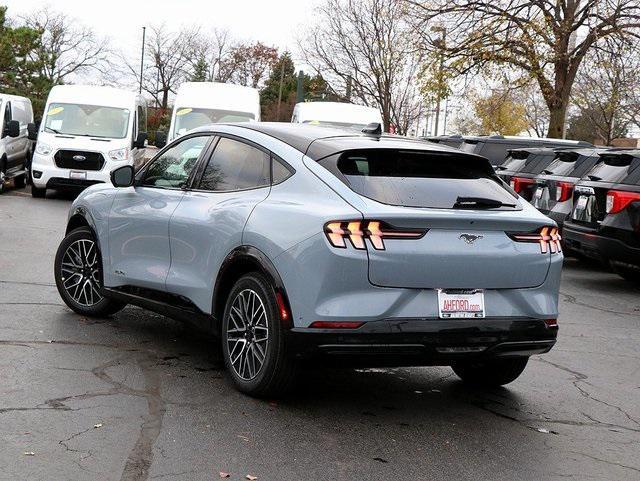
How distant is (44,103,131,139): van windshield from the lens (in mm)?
21234

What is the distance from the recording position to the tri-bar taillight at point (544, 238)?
5.63 m


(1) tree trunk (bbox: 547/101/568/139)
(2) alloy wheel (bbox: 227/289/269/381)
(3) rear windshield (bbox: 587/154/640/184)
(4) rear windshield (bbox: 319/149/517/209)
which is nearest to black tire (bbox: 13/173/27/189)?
(3) rear windshield (bbox: 587/154/640/184)

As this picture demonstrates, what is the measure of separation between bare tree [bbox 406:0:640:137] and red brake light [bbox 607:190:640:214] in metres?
18.6

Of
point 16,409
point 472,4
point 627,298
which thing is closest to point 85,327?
point 16,409

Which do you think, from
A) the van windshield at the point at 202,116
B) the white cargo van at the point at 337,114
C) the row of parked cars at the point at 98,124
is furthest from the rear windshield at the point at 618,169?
the van windshield at the point at 202,116

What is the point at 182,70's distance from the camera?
3199 inches

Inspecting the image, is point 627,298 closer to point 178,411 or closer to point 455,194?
point 455,194

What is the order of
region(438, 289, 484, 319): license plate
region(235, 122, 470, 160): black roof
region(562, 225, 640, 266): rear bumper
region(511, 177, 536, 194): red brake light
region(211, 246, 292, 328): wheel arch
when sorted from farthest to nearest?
1. region(511, 177, 536, 194): red brake light
2. region(562, 225, 640, 266): rear bumper
3. region(235, 122, 470, 160): black roof
4. region(211, 246, 292, 328): wheel arch
5. region(438, 289, 484, 319): license plate

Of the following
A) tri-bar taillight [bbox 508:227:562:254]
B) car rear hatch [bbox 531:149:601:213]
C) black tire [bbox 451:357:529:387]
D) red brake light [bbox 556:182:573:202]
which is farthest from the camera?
car rear hatch [bbox 531:149:601:213]

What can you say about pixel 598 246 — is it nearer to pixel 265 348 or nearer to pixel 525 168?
pixel 525 168

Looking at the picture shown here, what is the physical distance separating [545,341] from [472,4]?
26333mm

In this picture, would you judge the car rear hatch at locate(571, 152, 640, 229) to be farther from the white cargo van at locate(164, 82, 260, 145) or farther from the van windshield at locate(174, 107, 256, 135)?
the van windshield at locate(174, 107, 256, 135)

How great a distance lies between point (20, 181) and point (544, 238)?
19.8 m

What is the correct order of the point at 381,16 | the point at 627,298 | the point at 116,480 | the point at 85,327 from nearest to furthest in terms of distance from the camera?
1. the point at 116,480
2. the point at 85,327
3. the point at 627,298
4. the point at 381,16
